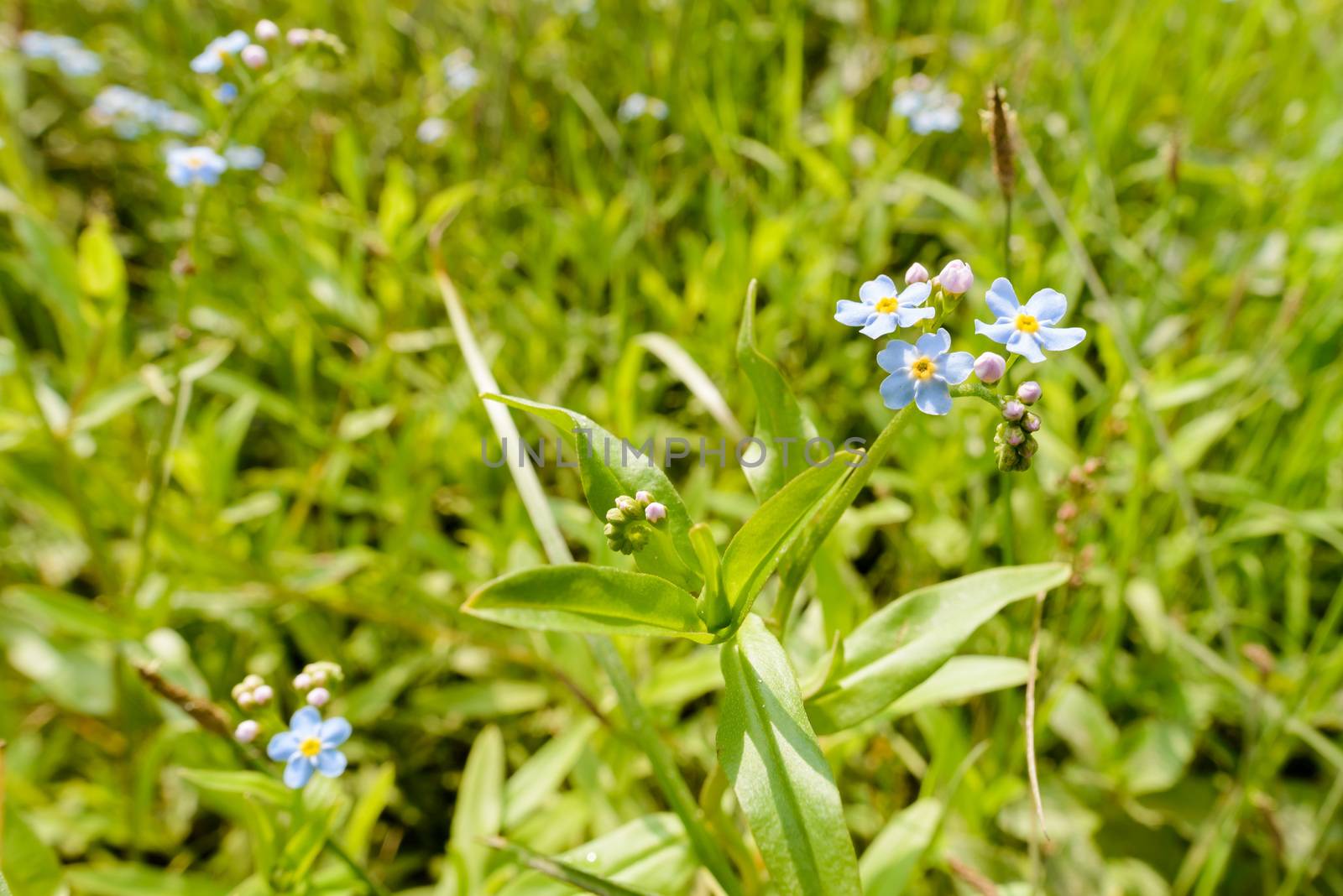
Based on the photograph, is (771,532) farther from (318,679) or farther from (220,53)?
(220,53)

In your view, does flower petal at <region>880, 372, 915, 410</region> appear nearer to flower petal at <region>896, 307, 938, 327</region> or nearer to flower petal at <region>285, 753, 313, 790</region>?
flower petal at <region>896, 307, 938, 327</region>

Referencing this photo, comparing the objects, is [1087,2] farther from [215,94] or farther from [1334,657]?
[215,94]

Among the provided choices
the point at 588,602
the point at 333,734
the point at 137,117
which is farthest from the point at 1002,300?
the point at 137,117

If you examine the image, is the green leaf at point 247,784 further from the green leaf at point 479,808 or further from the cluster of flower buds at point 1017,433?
the cluster of flower buds at point 1017,433

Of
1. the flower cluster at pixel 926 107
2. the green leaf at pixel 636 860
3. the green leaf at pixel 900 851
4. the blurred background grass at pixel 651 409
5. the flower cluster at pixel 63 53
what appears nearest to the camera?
the green leaf at pixel 636 860

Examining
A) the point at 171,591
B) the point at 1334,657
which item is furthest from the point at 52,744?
the point at 1334,657

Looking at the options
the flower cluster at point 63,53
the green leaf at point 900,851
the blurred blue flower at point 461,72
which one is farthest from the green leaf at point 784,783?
the flower cluster at point 63,53
